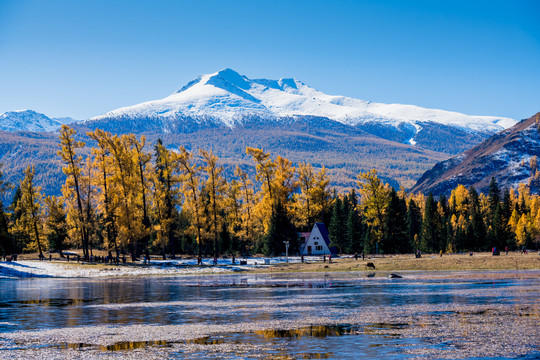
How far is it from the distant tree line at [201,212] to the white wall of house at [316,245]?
3.08m

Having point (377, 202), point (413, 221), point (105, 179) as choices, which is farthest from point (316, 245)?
point (105, 179)

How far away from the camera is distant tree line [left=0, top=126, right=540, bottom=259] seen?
85.2 meters

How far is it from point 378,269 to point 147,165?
130 feet

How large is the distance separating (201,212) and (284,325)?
236 feet

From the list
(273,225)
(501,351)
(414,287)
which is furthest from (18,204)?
(501,351)

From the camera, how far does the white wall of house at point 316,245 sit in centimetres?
12162

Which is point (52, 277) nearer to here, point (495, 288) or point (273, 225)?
point (273, 225)

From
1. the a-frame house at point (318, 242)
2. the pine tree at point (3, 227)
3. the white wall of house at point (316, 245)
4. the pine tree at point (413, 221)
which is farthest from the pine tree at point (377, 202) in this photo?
the pine tree at point (3, 227)

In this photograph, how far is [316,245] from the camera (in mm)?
123562

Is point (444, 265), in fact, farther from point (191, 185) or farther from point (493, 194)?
point (493, 194)

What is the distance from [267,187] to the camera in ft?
365

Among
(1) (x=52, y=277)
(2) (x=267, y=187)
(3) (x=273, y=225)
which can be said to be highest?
(2) (x=267, y=187)

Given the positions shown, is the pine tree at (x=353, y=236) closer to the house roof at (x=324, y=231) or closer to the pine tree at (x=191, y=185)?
the house roof at (x=324, y=231)

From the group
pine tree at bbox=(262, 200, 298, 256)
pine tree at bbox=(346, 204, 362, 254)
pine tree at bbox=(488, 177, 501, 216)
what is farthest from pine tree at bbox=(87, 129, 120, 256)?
pine tree at bbox=(488, 177, 501, 216)
